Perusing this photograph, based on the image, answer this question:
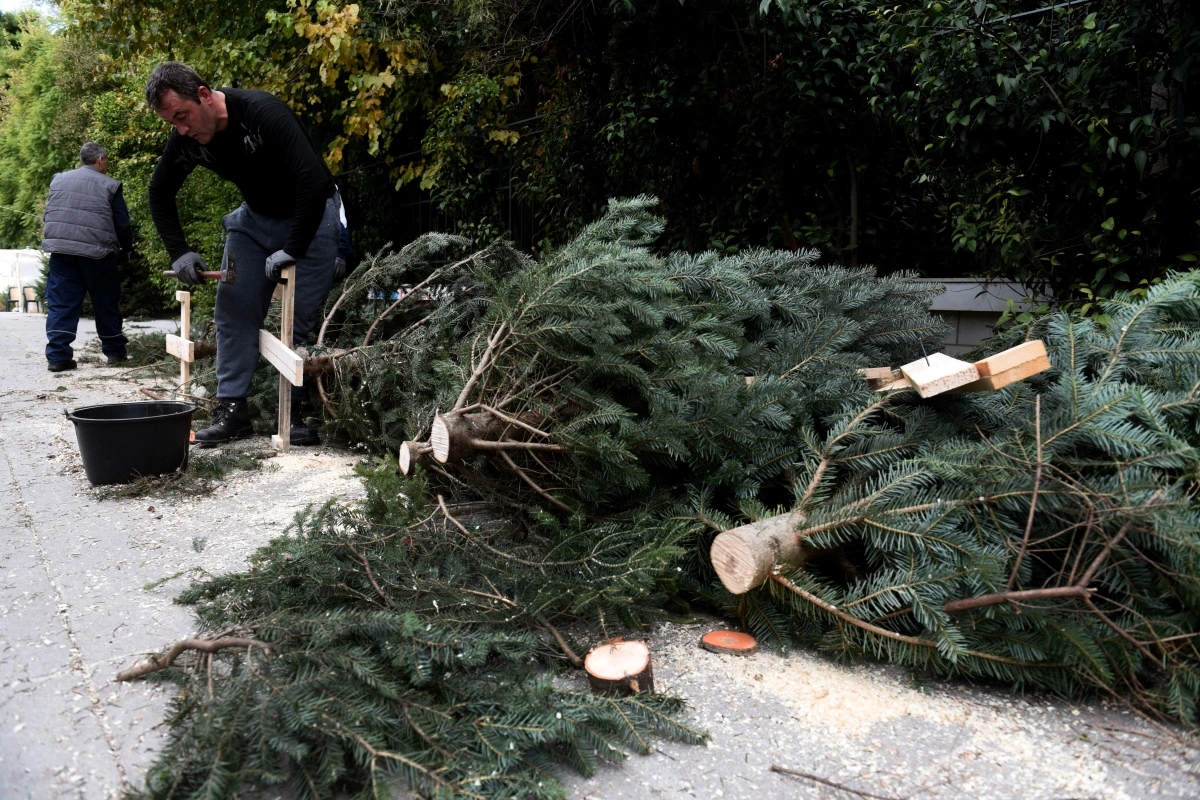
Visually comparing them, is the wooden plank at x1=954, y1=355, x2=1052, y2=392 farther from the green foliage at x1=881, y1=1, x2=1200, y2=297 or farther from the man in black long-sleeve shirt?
the man in black long-sleeve shirt

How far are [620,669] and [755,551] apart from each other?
0.51 m

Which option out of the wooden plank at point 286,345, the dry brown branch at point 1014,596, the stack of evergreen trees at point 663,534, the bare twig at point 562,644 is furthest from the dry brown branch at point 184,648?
the wooden plank at point 286,345

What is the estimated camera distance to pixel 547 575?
2.55 metres

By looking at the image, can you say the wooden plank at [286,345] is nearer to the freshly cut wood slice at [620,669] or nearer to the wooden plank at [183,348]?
the wooden plank at [183,348]

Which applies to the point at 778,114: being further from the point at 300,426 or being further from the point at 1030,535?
the point at 1030,535

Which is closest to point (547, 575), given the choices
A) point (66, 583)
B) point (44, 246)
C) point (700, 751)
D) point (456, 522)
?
point (456, 522)

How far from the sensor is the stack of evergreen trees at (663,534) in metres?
1.89

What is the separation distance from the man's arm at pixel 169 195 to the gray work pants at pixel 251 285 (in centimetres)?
29

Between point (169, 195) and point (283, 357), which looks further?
point (169, 195)

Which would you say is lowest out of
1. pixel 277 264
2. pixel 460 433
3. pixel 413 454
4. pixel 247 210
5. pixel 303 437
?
pixel 303 437

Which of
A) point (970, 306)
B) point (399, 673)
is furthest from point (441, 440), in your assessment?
point (970, 306)

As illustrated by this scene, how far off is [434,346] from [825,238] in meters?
2.54

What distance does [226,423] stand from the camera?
4.94 metres

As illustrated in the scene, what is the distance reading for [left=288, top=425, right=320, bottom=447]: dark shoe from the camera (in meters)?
4.98
